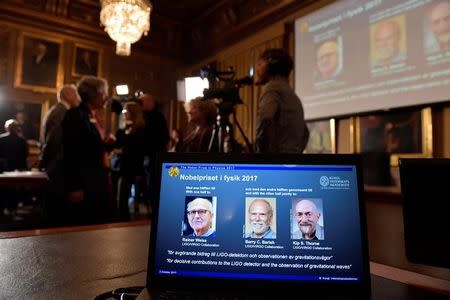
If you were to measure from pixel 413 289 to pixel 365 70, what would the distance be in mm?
2673

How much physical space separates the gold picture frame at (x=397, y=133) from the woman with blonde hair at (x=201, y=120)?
5.28ft

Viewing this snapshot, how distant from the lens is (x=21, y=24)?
4383 millimetres

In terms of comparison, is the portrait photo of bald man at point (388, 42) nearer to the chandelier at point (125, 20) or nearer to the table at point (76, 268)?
the chandelier at point (125, 20)

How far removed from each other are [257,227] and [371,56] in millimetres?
2756

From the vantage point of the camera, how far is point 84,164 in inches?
63.6

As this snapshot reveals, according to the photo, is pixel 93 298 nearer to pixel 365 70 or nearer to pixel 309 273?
pixel 309 273

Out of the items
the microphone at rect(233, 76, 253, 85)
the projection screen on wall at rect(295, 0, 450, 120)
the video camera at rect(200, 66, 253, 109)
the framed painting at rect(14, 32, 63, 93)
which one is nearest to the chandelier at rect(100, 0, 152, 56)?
the video camera at rect(200, 66, 253, 109)

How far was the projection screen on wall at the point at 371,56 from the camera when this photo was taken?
7.87 ft

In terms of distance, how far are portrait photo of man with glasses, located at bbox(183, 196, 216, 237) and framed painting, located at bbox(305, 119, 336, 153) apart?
2902 mm

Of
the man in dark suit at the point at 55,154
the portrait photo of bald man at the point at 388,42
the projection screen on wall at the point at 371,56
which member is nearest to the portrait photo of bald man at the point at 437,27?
the projection screen on wall at the point at 371,56

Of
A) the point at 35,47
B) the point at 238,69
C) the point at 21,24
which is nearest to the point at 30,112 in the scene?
the point at 35,47

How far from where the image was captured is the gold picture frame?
255cm

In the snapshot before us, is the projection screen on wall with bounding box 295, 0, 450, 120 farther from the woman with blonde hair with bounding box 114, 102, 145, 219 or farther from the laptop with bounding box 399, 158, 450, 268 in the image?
the laptop with bounding box 399, 158, 450, 268

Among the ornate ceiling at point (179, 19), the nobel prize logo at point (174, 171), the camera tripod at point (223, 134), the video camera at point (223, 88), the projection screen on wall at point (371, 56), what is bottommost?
the nobel prize logo at point (174, 171)
